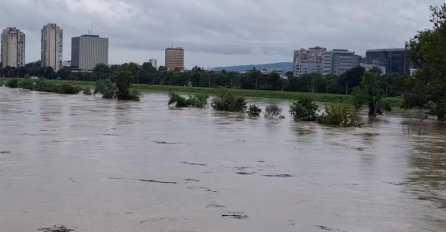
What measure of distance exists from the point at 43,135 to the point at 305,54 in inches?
6934

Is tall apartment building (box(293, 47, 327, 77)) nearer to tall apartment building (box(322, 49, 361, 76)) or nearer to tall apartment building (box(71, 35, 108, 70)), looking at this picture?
tall apartment building (box(322, 49, 361, 76))

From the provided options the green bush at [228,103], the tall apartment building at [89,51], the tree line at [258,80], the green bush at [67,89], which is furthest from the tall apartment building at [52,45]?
the green bush at [228,103]

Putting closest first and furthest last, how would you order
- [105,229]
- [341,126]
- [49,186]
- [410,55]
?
1. [105,229]
2. [49,186]
3. [341,126]
4. [410,55]

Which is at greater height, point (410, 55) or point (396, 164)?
point (410, 55)

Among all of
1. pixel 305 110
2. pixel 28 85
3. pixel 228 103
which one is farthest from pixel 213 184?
pixel 28 85

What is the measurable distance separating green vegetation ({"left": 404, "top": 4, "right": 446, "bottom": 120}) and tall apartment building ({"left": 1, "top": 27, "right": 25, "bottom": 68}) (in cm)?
16770

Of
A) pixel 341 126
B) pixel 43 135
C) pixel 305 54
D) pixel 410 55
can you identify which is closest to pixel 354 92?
pixel 410 55

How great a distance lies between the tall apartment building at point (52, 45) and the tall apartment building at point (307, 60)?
72815mm

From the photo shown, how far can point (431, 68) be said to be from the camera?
33.5 m

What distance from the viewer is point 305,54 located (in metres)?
194

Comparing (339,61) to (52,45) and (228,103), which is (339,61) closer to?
(52,45)

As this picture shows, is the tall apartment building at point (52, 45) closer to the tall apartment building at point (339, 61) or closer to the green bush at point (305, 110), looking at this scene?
the tall apartment building at point (339, 61)

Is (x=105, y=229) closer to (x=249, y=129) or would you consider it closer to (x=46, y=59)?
(x=249, y=129)

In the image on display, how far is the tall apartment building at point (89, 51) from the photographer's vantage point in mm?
190625
